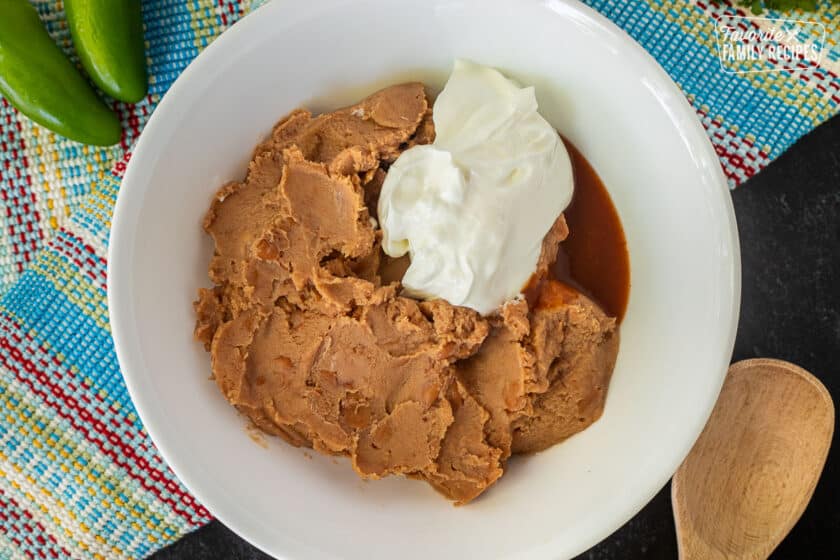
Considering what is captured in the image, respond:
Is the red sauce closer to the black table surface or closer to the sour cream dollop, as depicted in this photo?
the sour cream dollop

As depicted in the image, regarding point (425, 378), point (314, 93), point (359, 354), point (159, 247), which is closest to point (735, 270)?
point (425, 378)

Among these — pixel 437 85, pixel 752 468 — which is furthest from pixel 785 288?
pixel 437 85

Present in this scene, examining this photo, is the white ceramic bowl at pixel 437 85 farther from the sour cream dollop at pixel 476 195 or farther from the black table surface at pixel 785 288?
the black table surface at pixel 785 288

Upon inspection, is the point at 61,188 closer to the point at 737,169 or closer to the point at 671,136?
the point at 671,136

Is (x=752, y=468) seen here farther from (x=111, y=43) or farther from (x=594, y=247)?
(x=111, y=43)

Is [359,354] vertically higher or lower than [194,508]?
higher
